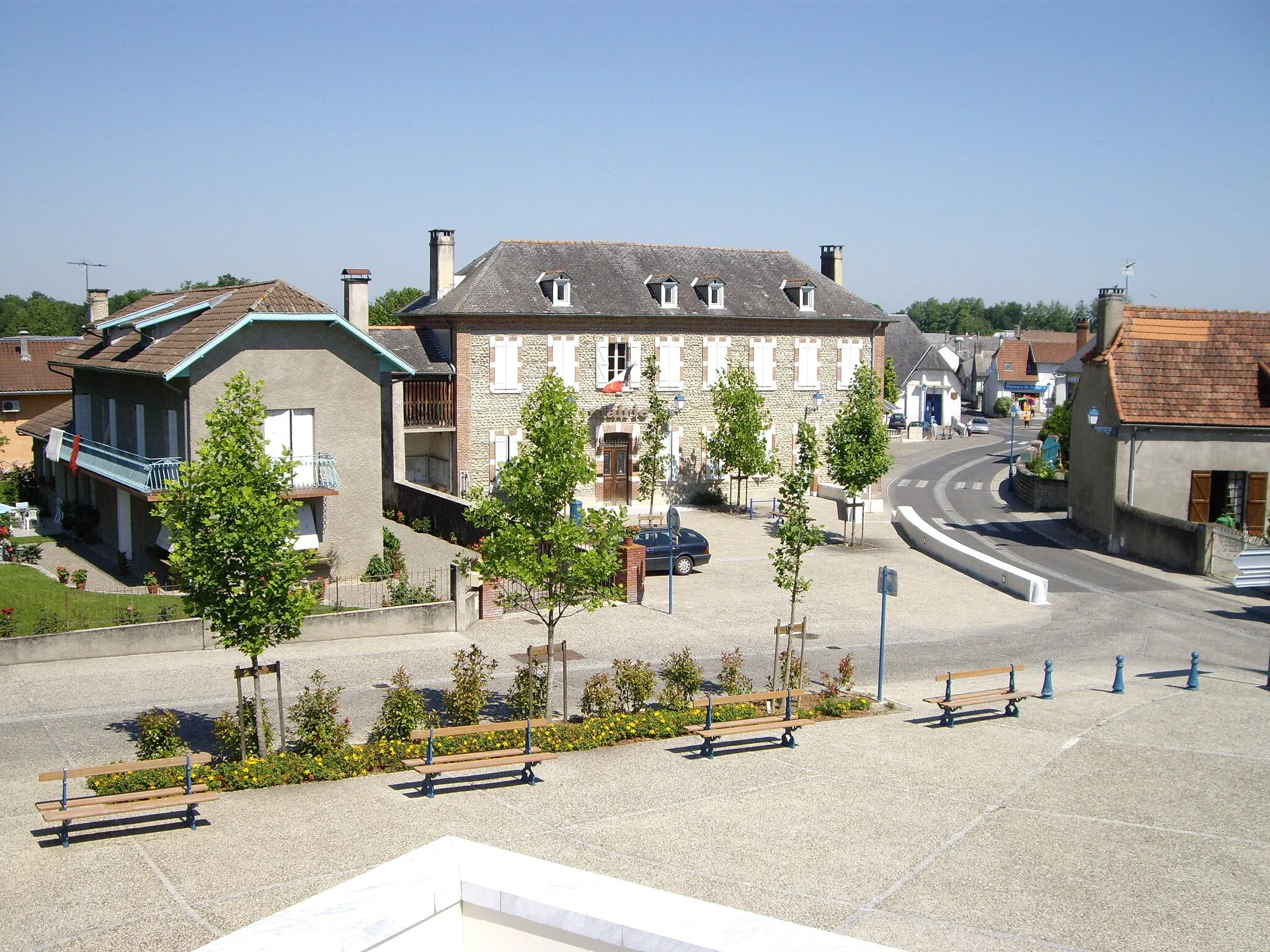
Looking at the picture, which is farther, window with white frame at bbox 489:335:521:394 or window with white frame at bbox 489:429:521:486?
window with white frame at bbox 489:429:521:486

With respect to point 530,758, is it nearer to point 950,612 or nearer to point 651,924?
point 651,924

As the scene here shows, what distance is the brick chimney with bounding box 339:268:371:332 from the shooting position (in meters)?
33.6

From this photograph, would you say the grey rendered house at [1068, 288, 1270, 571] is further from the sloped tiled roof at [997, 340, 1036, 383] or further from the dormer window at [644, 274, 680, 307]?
the sloped tiled roof at [997, 340, 1036, 383]

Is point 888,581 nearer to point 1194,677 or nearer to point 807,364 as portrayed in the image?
point 1194,677

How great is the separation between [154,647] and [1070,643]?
55.3ft

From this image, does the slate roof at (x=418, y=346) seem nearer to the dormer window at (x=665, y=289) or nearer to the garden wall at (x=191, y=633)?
the dormer window at (x=665, y=289)

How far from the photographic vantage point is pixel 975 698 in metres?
17.0

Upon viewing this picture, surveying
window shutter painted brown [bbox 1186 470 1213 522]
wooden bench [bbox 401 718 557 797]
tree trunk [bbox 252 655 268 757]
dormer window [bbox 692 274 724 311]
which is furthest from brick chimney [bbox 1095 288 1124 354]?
tree trunk [bbox 252 655 268 757]

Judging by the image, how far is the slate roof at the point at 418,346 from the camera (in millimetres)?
35750

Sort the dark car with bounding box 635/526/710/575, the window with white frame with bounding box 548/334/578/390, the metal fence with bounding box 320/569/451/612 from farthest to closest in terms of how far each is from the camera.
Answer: the window with white frame with bounding box 548/334/578/390 < the dark car with bounding box 635/526/710/575 < the metal fence with bounding box 320/569/451/612

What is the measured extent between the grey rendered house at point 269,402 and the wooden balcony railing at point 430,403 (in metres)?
8.06

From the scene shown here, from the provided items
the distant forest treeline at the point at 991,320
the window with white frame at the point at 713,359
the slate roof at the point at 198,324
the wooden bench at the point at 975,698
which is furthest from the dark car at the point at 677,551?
the distant forest treeline at the point at 991,320

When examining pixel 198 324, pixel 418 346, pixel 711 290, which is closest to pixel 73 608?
pixel 198 324

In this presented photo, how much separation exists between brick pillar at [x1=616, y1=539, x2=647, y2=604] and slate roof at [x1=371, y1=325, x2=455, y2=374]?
12829 mm
